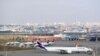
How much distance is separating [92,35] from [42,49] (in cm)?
1835

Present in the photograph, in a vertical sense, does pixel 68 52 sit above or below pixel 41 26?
below

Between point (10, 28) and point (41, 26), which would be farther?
point (10, 28)

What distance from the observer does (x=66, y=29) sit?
233ft

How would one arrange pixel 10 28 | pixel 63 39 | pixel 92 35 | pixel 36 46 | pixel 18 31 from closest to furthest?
pixel 36 46 < pixel 92 35 < pixel 63 39 < pixel 18 31 < pixel 10 28

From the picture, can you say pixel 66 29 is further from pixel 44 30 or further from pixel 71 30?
pixel 44 30

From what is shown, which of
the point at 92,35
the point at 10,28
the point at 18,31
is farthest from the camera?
the point at 10,28

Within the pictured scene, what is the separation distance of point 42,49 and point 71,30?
1437 inches

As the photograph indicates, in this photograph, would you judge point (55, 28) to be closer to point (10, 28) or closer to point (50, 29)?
point (50, 29)

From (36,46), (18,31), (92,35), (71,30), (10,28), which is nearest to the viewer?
(36,46)

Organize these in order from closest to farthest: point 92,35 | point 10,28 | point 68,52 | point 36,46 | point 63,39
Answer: point 68,52 < point 36,46 < point 92,35 < point 63,39 < point 10,28

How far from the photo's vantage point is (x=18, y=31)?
74.7m

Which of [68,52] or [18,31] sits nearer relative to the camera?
[68,52]

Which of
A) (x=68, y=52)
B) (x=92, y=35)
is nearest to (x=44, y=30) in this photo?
(x=92, y=35)

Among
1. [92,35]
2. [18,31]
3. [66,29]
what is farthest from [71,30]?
[92,35]
